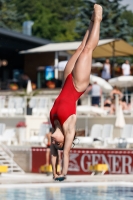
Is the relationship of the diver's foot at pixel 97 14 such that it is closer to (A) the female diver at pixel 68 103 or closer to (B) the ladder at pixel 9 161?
(A) the female diver at pixel 68 103

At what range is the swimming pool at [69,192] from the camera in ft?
41.8

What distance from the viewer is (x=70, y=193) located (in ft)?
44.4

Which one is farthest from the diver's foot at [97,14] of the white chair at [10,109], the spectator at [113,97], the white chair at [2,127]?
the white chair at [10,109]

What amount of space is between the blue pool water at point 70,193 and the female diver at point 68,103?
15.4 feet

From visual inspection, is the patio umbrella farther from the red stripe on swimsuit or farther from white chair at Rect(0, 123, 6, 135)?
the red stripe on swimsuit

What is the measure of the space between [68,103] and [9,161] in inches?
528

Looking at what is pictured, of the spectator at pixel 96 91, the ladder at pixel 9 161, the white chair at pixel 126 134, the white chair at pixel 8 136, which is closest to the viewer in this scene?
the white chair at pixel 126 134

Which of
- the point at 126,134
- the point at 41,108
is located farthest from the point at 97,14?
the point at 41,108

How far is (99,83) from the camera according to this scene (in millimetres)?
23016

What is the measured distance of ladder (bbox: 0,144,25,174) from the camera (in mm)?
20719

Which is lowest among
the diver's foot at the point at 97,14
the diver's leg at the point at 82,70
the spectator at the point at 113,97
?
the spectator at the point at 113,97

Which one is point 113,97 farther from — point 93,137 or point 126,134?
point 126,134

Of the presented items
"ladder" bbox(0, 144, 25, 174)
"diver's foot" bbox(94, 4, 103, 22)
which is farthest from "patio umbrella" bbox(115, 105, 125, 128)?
"diver's foot" bbox(94, 4, 103, 22)

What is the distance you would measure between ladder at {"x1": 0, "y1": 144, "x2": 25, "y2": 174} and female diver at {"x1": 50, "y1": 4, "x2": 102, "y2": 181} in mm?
12596
